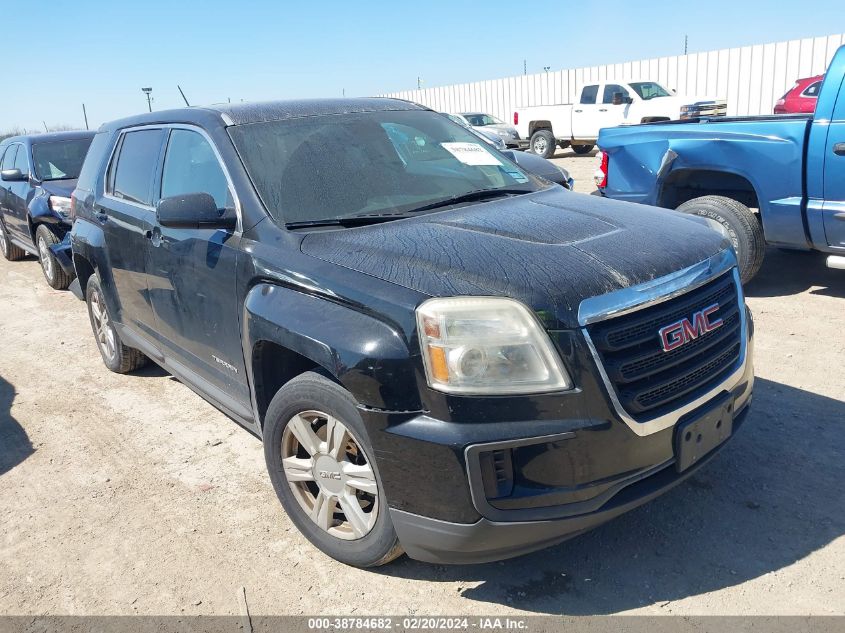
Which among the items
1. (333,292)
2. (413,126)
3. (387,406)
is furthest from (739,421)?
(413,126)

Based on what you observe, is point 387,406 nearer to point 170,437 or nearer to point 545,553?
point 545,553

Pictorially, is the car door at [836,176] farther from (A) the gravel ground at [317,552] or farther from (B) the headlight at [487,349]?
(B) the headlight at [487,349]

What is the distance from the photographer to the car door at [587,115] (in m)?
19.1

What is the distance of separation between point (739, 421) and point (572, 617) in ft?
3.51

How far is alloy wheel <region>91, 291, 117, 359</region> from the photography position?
5.25 meters

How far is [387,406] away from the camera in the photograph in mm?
2379

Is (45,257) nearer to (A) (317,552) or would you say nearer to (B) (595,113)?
(A) (317,552)

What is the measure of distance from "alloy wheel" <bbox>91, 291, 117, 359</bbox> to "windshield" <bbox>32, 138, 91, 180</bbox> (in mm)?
4302

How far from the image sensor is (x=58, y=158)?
916 cm

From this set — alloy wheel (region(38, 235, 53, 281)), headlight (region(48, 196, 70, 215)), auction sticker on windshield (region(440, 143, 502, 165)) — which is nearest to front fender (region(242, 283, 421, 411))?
auction sticker on windshield (region(440, 143, 502, 165))

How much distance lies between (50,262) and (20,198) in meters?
1.26

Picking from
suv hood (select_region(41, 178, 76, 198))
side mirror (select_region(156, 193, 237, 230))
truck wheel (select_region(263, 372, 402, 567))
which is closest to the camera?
truck wheel (select_region(263, 372, 402, 567))

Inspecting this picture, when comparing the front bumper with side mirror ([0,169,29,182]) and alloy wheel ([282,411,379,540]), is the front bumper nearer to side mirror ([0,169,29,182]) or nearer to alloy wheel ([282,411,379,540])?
alloy wheel ([282,411,379,540])

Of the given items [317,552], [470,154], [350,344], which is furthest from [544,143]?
[350,344]
